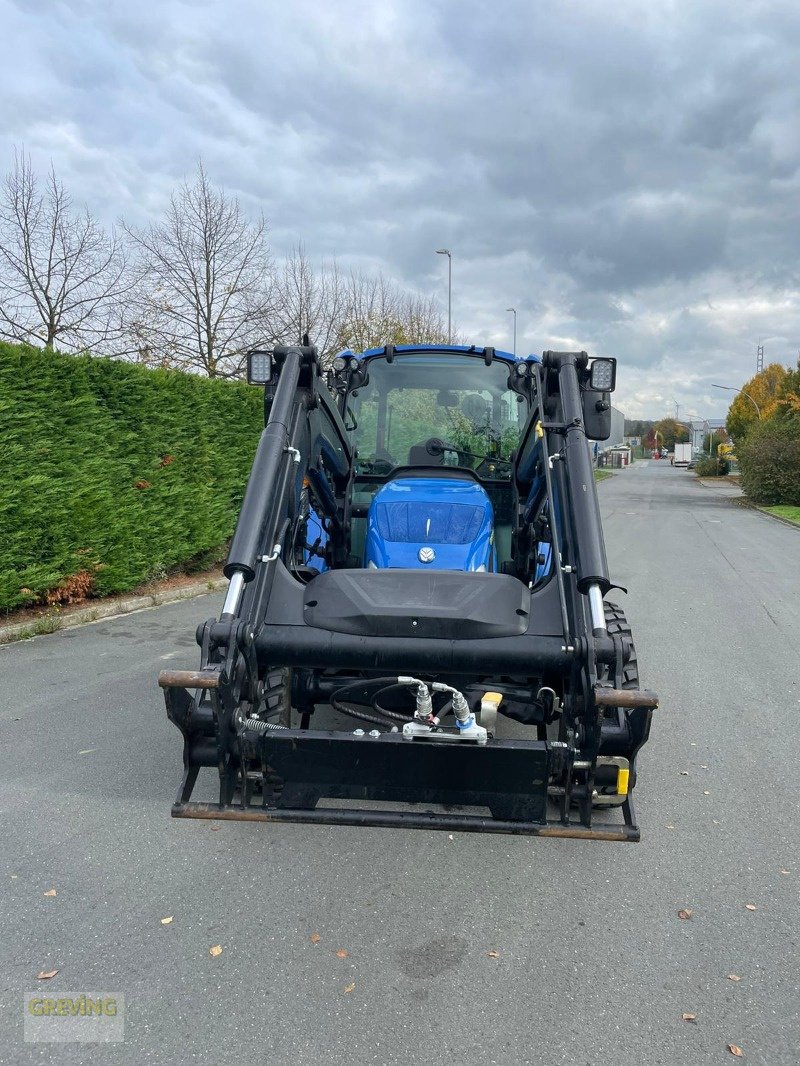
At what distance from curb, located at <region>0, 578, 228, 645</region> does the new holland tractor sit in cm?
394

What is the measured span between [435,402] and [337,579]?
2214 millimetres

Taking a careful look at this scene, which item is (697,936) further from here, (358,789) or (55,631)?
(55,631)

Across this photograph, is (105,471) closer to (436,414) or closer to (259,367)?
(436,414)

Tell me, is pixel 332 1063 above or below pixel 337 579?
below

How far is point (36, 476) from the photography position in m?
7.58

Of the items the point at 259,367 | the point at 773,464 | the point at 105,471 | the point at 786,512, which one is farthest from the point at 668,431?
the point at 259,367

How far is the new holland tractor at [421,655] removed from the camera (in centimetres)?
311

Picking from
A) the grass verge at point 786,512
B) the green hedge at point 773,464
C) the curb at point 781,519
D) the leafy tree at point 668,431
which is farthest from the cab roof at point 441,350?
the leafy tree at point 668,431

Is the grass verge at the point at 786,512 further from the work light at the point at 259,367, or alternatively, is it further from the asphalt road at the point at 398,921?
the work light at the point at 259,367

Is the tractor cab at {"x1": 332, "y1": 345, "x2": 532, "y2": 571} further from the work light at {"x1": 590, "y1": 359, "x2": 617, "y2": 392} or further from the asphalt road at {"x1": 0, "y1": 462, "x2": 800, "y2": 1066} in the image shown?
the asphalt road at {"x1": 0, "y1": 462, "x2": 800, "y2": 1066}

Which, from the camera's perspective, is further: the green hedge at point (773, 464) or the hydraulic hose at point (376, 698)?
the green hedge at point (773, 464)

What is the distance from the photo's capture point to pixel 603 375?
4250mm

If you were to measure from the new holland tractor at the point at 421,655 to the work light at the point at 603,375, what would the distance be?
12mm

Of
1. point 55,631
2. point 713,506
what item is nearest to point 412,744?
point 55,631
